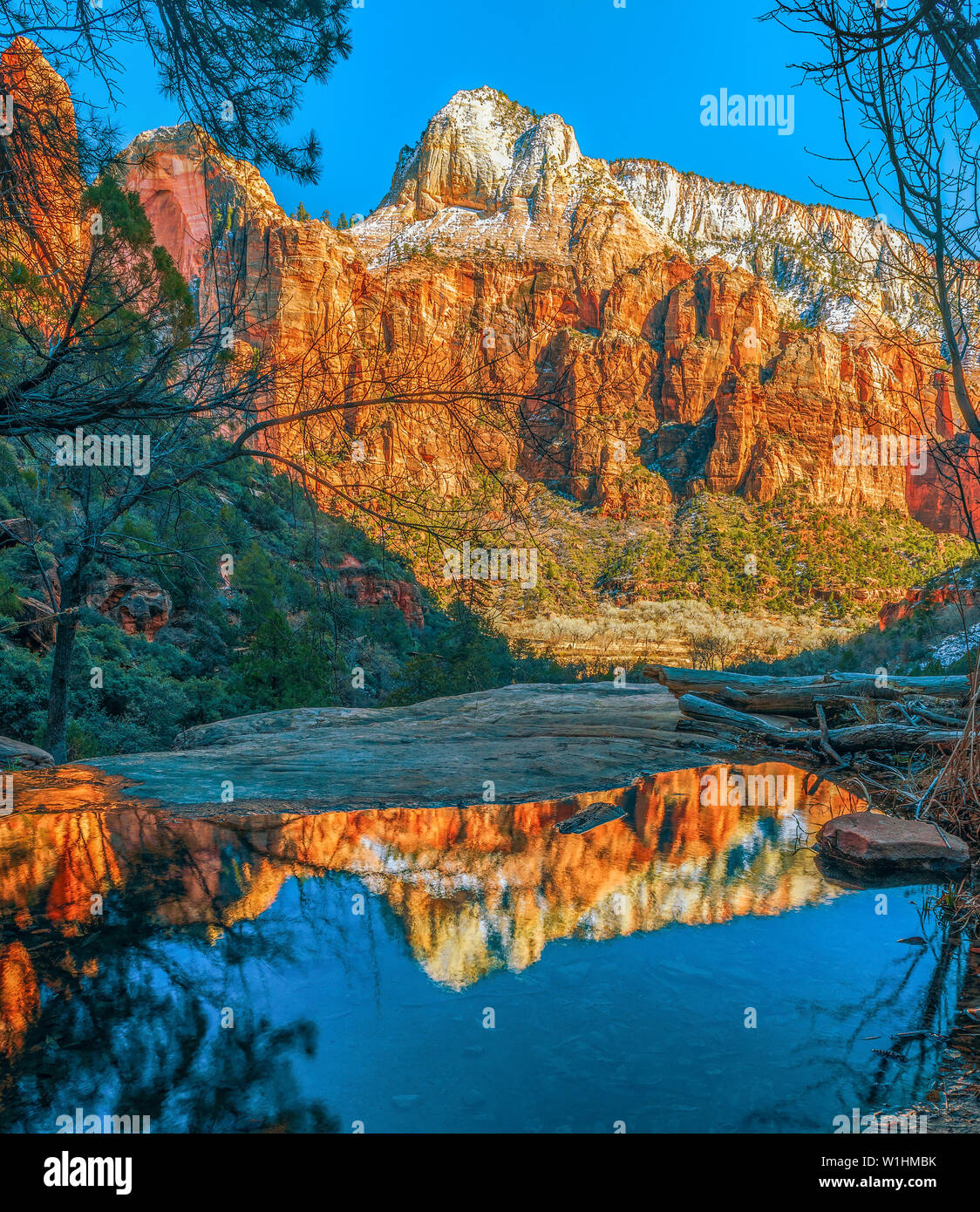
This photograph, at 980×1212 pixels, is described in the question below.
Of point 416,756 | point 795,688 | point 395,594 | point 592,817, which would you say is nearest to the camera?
point 592,817

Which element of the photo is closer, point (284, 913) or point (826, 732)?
point (284, 913)

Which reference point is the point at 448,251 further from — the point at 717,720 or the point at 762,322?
the point at 717,720

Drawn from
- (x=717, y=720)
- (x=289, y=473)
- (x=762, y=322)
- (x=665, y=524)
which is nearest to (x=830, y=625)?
(x=665, y=524)

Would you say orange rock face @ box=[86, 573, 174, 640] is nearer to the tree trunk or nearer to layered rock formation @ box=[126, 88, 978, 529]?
layered rock formation @ box=[126, 88, 978, 529]

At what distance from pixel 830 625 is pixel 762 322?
43.2 metres

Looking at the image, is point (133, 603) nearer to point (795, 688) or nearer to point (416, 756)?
point (416, 756)

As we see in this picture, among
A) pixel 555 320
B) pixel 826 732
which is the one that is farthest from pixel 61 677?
pixel 826 732

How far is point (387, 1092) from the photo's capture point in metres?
1.90

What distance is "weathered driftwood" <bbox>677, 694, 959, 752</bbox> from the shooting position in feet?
18.5

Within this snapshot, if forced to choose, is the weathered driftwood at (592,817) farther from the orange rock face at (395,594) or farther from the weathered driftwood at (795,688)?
the orange rock face at (395,594)

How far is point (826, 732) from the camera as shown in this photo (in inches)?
248

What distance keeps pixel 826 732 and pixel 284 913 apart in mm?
4842

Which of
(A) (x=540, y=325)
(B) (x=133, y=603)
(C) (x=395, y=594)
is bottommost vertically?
(B) (x=133, y=603)

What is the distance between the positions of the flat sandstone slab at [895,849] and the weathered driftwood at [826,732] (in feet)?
3.91
